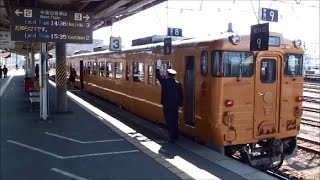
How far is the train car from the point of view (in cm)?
813

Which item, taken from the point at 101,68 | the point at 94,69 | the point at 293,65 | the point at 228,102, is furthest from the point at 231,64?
the point at 94,69

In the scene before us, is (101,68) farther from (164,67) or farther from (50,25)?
(164,67)

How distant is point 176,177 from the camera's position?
6594 mm

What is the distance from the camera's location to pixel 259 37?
7867 mm

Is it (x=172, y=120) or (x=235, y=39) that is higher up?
(x=235, y=39)

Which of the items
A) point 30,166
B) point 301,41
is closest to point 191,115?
point 301,41

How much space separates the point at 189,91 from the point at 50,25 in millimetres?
4868

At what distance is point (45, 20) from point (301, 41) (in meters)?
6.94

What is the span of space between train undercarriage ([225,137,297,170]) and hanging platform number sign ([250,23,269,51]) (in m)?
2.10

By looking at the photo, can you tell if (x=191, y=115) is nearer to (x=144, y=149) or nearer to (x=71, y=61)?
(x=144, y=149)

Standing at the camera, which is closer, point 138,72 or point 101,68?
point 138,72

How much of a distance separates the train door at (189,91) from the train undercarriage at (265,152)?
3.78 feet

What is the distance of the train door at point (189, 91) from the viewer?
917 centimetres

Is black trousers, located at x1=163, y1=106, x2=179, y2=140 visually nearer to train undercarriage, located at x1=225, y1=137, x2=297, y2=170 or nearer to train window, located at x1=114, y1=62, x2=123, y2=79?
train undercarriage, located at x1=225, y1=137, x2=297, y2=170
